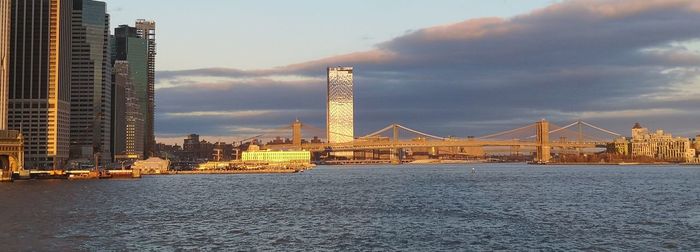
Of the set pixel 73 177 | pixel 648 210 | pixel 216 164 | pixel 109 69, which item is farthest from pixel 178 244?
pixel 109 69

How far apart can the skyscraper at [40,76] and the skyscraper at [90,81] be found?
26859mm

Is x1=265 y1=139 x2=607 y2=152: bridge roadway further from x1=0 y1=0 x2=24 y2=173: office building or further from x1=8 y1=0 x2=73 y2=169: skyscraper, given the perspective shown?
x1=0 y1=0 x2=24 y2=173: office building

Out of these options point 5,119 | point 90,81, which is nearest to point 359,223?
point 5,119

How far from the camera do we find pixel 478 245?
29172mm

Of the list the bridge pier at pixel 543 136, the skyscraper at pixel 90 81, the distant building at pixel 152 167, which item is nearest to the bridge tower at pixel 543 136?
the bridge pier at pixel 543 136

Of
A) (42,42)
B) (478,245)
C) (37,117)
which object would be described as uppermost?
(42,42)

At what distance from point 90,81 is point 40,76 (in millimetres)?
37557

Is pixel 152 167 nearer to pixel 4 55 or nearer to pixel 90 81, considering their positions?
pixel 4 55

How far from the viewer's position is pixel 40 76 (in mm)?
141250

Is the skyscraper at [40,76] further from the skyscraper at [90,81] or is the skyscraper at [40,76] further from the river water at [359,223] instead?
the river water at [359,223]

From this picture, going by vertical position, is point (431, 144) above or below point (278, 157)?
above

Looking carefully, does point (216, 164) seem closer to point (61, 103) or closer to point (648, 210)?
point (61, 103)

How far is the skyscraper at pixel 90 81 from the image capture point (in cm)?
17812

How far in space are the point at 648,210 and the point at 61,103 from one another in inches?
5030
